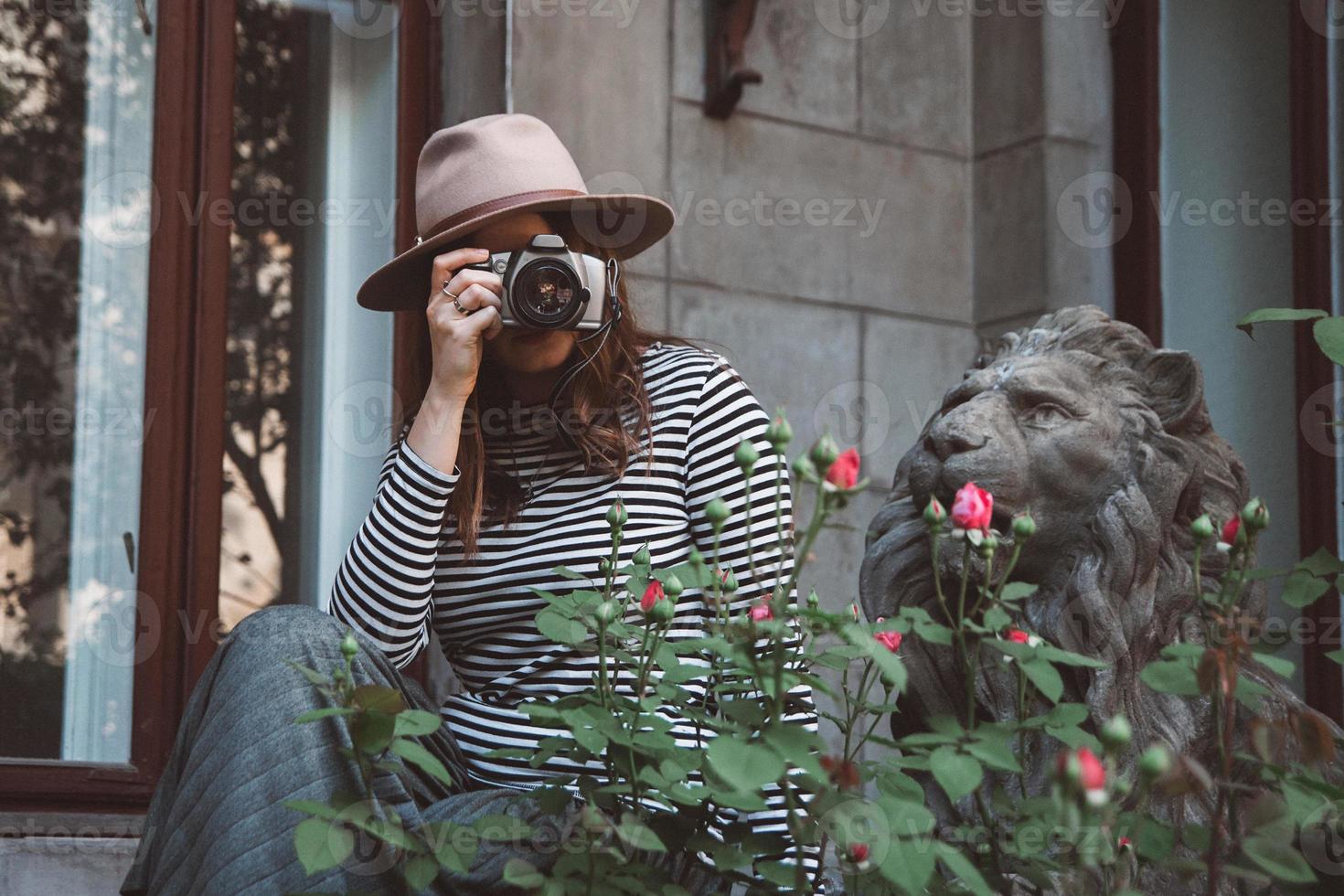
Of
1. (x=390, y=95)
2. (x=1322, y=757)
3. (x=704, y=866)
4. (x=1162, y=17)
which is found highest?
(x=1162, y=17)

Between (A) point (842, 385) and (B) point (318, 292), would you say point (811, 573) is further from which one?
(B) point (318, 292)

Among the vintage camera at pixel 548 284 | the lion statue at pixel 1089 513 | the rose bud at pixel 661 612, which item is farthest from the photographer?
the vintage camera at pixel 548 284

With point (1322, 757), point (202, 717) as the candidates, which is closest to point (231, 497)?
point (202, 717)

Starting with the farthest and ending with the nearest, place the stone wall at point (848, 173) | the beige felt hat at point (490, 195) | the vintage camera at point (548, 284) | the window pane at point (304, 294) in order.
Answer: the stone wall at point (848, 173) → the window pane at point (304, 294) → the beige felt hat at point (490, 195) → the vintage camera at point (548, 284)

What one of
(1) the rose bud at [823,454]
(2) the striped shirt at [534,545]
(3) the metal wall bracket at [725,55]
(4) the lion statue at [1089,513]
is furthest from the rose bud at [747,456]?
(3) the metal wall bracket at [725,55]

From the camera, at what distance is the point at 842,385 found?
388 cm

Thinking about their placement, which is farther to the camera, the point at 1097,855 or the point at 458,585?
the point at 458,585

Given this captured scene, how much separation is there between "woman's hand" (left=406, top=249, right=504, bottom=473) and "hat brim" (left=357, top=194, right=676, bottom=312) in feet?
0.24

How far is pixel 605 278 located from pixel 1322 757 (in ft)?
3.77

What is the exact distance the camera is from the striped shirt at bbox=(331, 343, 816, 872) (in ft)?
6.98

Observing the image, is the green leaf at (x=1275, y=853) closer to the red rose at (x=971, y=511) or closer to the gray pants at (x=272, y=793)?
the red rose at (x=971, y=511)

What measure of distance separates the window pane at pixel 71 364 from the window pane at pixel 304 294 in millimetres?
198

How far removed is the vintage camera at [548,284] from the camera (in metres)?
2.21

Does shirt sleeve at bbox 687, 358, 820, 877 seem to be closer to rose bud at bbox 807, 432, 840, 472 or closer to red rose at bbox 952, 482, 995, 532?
red rose at bbox 952, 482, 995, 532
